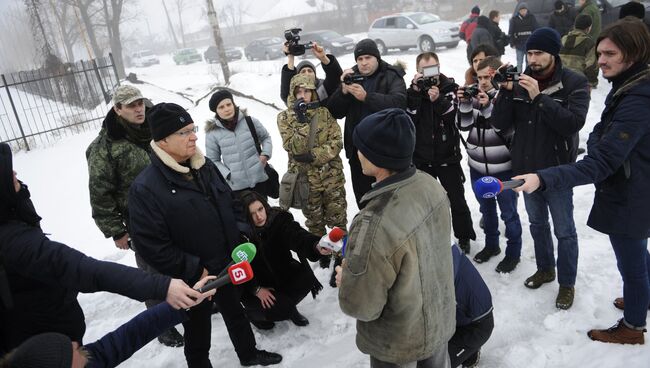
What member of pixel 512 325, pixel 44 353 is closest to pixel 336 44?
pixel 512 325

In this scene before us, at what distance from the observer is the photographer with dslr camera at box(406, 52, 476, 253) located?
3.75 m

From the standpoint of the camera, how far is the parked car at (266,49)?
24547 mm

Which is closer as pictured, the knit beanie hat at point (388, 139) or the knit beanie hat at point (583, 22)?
the knit beanie hat at point (388, 139)

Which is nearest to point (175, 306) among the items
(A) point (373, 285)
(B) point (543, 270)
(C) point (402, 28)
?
(A) point (373, 285)

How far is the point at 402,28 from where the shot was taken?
53.0 feet

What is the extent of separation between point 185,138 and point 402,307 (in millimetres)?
1606

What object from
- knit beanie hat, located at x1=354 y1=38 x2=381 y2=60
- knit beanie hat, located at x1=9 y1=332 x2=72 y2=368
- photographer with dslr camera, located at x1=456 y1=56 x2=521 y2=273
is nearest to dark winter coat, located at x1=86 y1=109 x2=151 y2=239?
knit beanie hat, located at x1=9 y1=332 x2=72 y2=368

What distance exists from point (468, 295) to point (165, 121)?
2073 mm

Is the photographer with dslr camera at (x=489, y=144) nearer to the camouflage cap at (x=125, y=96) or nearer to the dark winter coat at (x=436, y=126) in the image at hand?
the dark winter coat at (x=436, y=126)

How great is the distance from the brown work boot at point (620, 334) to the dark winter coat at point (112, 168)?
356 cm

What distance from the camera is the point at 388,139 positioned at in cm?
171

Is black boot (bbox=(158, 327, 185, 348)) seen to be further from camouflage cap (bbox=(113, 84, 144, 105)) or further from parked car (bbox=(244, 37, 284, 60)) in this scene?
parked car (bbox=(244, 37, 284, 60))

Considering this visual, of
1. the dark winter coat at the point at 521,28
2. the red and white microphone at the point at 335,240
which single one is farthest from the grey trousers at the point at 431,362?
the dark winter coat at the point at 521,28

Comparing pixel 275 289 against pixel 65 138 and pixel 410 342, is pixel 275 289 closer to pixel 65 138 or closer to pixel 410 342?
pixel 410 342
